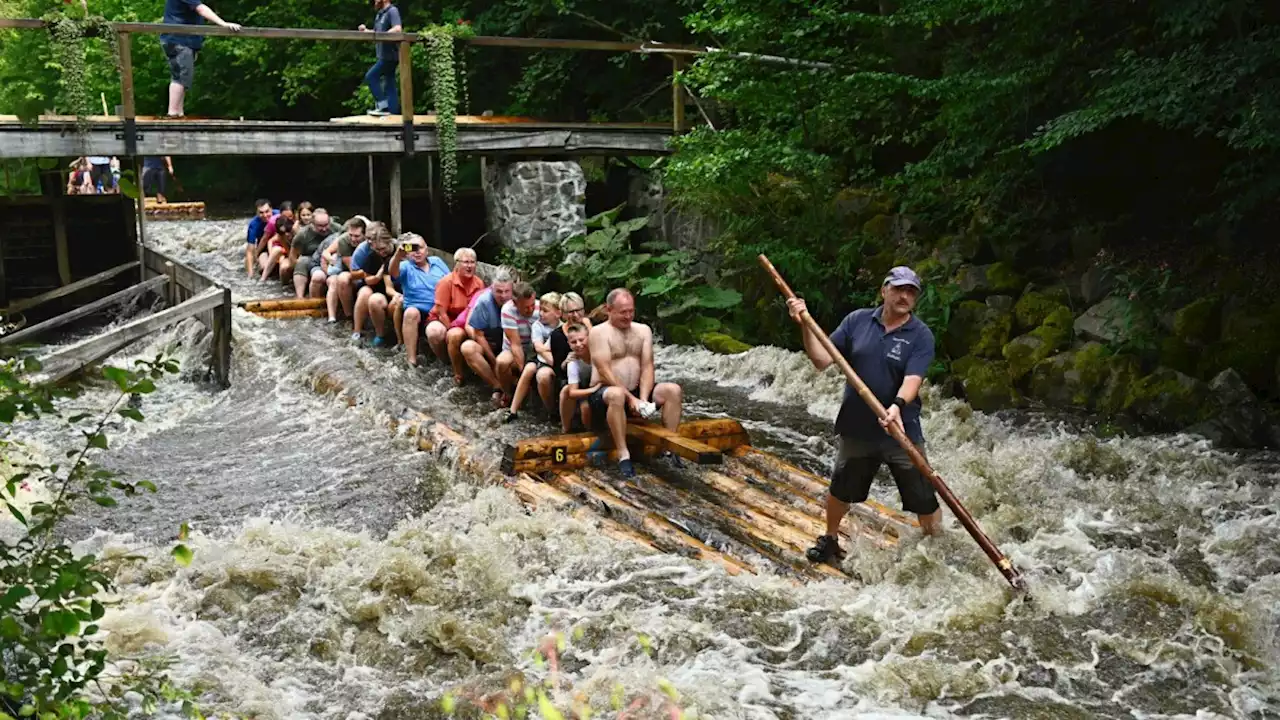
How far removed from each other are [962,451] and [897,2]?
5.33 metres

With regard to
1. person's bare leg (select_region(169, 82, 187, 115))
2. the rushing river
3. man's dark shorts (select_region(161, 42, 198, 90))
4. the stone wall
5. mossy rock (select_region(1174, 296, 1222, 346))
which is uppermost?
man's dark shorts (select_region(161, 42, 198, 90))

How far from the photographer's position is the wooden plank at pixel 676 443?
7539 millimetres

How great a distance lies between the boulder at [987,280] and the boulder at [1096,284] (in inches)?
29.2

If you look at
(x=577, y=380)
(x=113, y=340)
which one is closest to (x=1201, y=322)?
(x=577, y=380)

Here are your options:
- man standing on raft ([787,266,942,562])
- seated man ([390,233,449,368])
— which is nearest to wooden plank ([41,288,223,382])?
seated man ([390,233,449,368])

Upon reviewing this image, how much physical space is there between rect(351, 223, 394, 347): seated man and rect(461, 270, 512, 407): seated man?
2.34m

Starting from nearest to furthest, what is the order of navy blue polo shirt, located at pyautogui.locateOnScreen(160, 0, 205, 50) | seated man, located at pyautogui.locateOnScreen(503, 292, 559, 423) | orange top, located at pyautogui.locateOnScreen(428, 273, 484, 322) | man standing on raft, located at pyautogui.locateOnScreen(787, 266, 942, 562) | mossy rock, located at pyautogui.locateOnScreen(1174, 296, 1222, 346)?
1. man standing on raft, located at pyautogui.locateOnScreen(787, 266, 942, 562)
2. seated man, located at pyautogui.locateOnScreen(503, 292, 559, 423)
3. mossy rock, located at pyautogui.locateOnScreen(1174, 296, 1222, 346)
4. orange top, located at pyautogui.locateOnScreen(428, 273, 484, 322)
5. navy blue polo shirt, located at pyautogui.locateOnScreen(160, 0, 205, 50)

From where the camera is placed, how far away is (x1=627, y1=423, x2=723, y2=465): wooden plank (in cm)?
754

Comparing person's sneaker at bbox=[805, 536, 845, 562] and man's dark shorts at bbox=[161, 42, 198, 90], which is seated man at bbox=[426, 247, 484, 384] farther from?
man's dark shorts at bbox=[161, 42, 198, 90]

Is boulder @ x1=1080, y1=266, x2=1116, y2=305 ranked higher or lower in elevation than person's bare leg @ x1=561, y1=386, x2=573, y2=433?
higher

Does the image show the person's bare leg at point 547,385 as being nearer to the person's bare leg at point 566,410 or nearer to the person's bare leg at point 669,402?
the person's bare leg at point 566,410

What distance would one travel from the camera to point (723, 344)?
13102 millimetres

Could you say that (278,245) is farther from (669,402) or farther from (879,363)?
(879,363)

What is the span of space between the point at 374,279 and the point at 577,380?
4.80m
